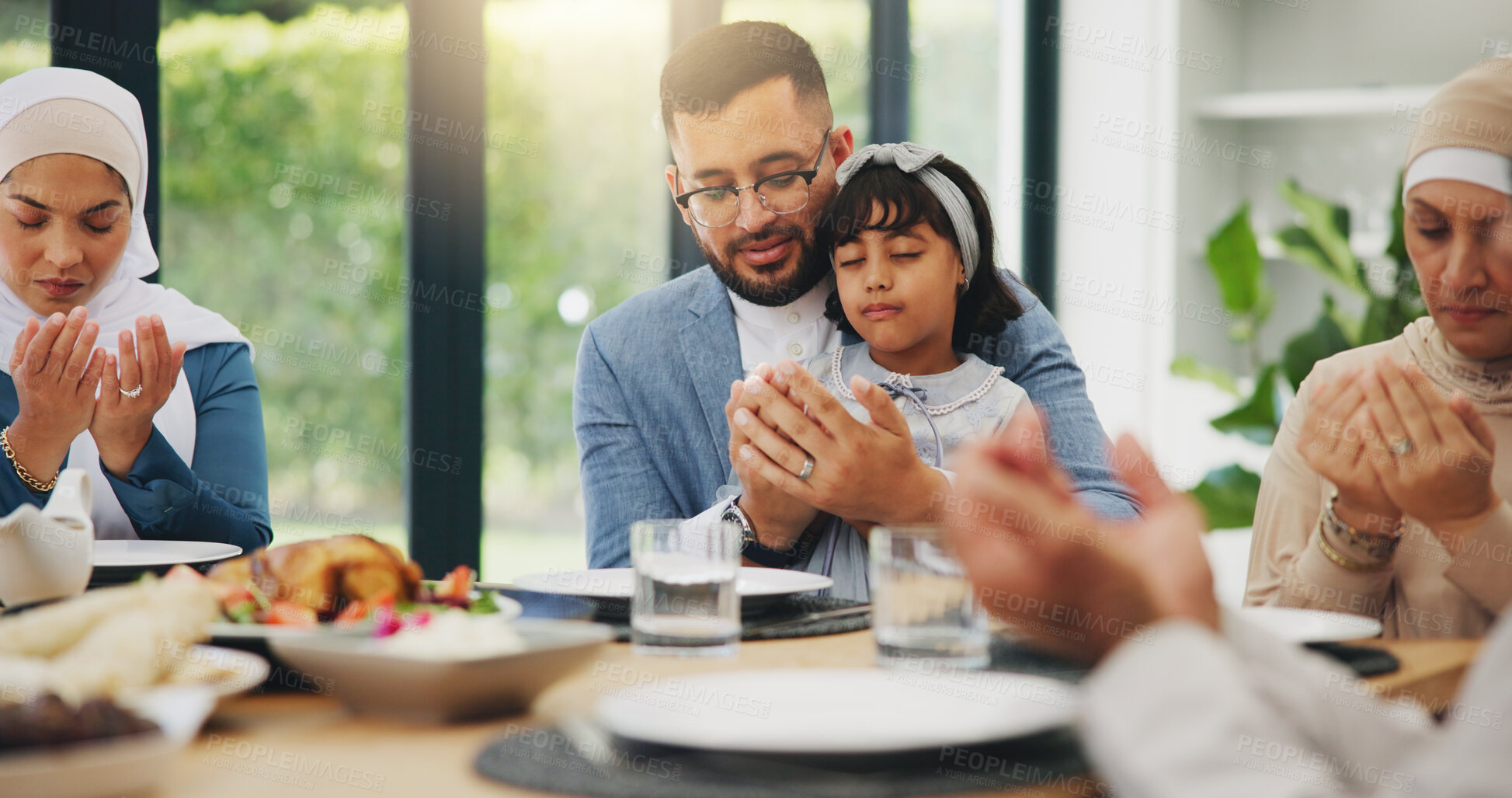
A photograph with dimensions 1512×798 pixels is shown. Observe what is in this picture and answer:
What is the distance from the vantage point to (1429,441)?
4.33 feet

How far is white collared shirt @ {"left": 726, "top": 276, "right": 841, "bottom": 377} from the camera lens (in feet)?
7.11

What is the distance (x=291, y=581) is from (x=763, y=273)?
122cm

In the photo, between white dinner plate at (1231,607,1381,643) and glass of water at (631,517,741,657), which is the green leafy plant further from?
glass of water at (631,517,741,657)

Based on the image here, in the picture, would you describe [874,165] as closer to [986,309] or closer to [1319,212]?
[986,309]

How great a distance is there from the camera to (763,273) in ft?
6.98

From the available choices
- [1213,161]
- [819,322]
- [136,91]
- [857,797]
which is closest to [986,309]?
[819,322]

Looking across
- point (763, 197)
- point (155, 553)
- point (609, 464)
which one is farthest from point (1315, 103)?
point (155, 553)

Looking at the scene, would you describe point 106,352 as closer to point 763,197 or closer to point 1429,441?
point 763,197

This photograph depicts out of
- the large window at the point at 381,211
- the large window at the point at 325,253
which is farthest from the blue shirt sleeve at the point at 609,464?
the large window at the point at 325,253

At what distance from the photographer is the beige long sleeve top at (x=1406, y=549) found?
1431 millimetres

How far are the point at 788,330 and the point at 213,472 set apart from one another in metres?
1.04

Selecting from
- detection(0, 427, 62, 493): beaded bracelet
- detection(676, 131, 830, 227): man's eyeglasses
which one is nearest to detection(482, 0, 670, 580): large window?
detection(676, 131, 830, 227): man's eyeglasses

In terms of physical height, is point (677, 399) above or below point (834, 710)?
above

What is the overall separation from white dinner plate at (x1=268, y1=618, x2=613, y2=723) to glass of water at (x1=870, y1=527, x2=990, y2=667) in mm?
259
